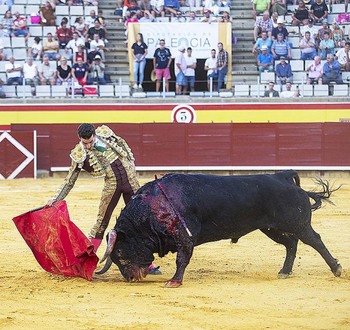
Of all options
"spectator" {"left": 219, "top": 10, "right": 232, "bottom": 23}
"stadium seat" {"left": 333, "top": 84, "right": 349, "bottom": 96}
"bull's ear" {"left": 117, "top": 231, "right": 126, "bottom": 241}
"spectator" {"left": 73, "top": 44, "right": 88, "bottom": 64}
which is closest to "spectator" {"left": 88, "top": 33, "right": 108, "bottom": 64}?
"spectator" {"left": 73, "top": 44, "right": 88, "bottom": 64}

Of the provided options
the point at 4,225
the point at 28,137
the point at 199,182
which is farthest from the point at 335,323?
the point at 28,137

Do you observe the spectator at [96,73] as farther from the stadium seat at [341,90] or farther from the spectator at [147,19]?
the stadium seat at [341,90]

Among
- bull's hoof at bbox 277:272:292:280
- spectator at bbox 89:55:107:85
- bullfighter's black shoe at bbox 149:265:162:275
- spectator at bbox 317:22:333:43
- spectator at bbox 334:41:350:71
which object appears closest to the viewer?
bull's hoof at bbox 277:272:292:280

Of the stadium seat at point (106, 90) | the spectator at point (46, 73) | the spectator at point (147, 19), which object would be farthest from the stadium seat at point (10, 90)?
the spectator at point (147, 19)

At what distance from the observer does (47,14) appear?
1861cm

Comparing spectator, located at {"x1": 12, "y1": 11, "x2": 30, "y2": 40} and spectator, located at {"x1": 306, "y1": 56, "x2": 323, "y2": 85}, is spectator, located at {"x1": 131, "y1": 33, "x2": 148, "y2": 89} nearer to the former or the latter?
spectator, located at {"x1": 12, "y1": 11, "x2": 30, "y2": 40}

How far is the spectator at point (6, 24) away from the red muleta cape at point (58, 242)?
1153cm

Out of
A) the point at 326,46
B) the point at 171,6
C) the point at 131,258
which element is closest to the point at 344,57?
the point at 326,46

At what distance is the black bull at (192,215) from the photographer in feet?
22.4

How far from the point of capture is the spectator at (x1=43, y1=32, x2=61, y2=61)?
58.8 ft

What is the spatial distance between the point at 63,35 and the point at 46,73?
3.31 feet

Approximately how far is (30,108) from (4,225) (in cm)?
701

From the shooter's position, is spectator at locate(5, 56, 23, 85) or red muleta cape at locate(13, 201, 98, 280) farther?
spectator at locate(5, 56, 23, 85)

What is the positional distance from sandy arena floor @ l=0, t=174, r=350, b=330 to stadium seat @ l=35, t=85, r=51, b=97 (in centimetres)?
837
